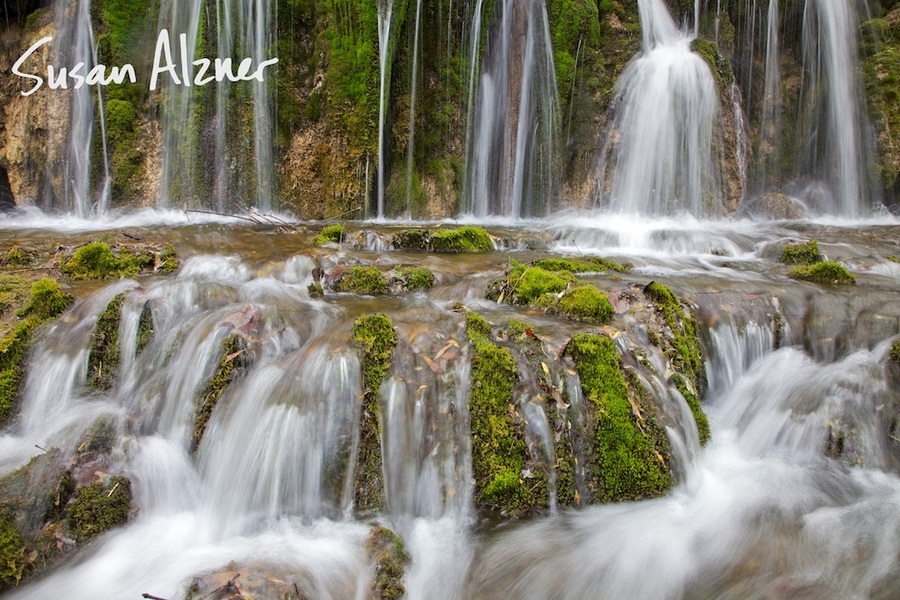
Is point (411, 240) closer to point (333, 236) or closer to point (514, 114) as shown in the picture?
point (333, 236)

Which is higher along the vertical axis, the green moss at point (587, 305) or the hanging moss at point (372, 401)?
the green moss at point (587, 305)

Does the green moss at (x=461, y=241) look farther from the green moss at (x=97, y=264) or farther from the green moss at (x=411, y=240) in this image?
the green moss at (x=97, y=264)

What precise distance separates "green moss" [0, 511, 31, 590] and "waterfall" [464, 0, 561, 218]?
36.4 ft

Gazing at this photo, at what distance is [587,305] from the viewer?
5.33m

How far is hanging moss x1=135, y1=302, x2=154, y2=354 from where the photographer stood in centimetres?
515

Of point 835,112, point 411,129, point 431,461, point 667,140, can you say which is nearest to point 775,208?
point 667,140

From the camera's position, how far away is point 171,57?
12.4 meters

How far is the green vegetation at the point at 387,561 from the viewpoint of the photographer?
347 cm

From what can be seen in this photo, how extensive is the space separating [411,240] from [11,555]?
6.35m

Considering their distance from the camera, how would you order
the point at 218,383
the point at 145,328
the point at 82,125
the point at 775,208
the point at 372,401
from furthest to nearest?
1. the point at 775,208
2. the point at 82,125
3. the point at 145,328
4. the point at 218,383
5. the point at 372,401

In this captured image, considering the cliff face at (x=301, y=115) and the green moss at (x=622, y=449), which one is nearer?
the green moss at (x=622, y=449)

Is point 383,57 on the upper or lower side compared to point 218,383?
upper

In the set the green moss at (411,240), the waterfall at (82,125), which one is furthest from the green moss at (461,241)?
the waterfall at (82,125)

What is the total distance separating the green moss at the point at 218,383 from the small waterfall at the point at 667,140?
35.0 feet
